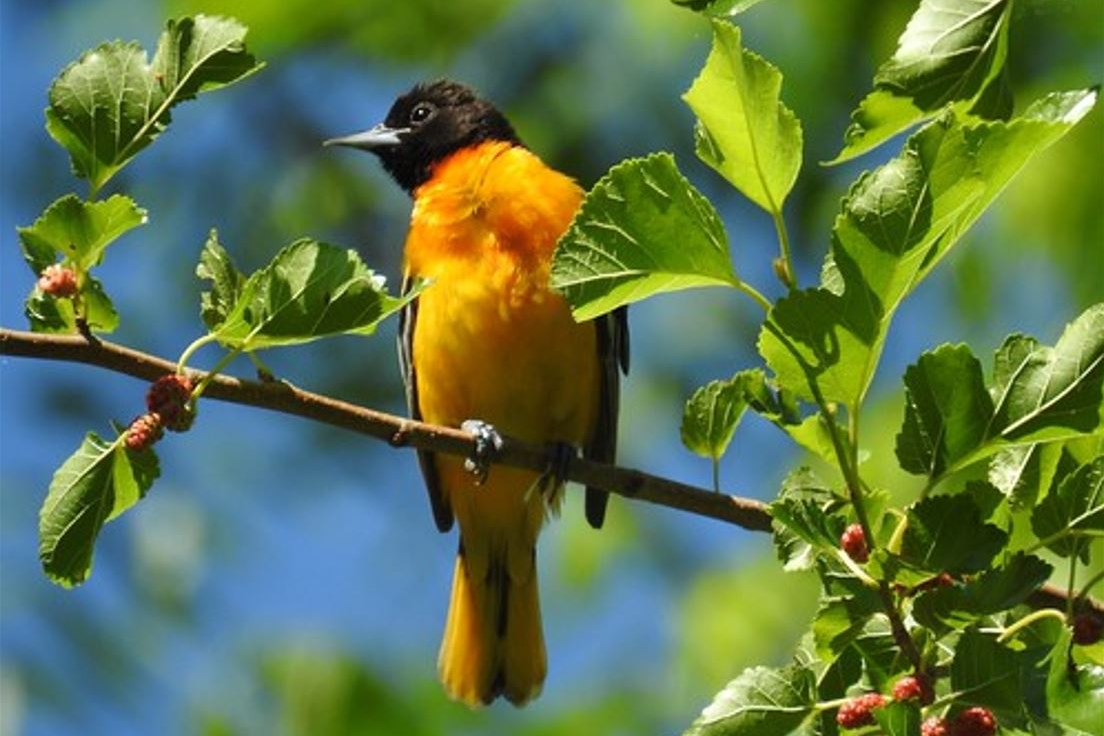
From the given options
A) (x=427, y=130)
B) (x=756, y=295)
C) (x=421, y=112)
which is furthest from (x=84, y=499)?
(x=421, y=112)

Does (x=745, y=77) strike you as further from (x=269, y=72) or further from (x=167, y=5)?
(x=269, y=72)

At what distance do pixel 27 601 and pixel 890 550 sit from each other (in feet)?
16.0

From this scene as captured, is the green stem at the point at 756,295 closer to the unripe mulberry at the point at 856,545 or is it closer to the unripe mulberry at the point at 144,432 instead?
the unripe mulberry at the point at 856,545

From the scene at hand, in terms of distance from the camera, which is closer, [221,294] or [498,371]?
[221,294]

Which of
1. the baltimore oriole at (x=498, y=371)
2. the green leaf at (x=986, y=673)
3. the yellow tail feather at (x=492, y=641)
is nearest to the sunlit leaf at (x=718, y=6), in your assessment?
the green leaf at (x=986, y=673)

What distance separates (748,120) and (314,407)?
761 millimetres

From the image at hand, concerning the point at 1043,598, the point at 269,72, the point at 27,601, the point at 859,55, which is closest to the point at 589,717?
the point at 27,601

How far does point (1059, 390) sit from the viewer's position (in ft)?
6.50

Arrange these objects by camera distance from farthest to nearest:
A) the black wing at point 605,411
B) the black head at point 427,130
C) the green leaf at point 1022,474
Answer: the black head at point 427,130 → the black wing at point 605,411 → the green leaf at point 1022,474

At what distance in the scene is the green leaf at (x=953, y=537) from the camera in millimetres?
1941

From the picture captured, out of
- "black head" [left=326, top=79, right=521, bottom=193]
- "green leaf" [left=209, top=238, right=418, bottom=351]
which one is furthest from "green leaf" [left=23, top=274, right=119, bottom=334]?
"black head" [left=326, top=79, right=521, bottom=193]

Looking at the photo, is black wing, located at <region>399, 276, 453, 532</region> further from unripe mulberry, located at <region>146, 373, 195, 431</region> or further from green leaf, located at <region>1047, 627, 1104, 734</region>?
green leaf, located at <region>1047, 627, 1104, 734</region>

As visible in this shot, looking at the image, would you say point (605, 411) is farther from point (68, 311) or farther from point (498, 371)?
point (68, 311)

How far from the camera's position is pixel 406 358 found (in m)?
5.12
